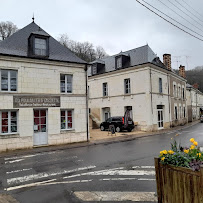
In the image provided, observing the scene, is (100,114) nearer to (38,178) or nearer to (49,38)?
(49,38)

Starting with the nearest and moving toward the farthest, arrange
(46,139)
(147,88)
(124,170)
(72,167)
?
(124,170), (72,167), (46,139), (147,88)

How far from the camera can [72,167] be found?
304 inches

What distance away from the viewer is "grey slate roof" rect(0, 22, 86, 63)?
40.7ft

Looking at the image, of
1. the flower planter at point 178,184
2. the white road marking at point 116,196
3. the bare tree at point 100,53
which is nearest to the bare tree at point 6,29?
the bare tree at point 100,53

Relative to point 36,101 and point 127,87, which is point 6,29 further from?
point 36,101

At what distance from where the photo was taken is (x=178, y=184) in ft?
10.7

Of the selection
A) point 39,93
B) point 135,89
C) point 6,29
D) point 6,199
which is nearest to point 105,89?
point 135,89

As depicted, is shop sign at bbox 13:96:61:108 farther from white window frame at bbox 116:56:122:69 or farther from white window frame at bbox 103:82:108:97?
white window frame at bbox 103:82:108:97

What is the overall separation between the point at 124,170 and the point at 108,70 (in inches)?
757

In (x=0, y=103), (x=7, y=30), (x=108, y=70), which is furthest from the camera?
(x=7, y=30)

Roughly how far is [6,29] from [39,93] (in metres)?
34.3

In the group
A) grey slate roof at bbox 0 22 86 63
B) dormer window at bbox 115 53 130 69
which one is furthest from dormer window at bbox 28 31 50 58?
dormer window at bbox 115 53 130 69

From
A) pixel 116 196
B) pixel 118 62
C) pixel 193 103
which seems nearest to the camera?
pixel 116 196

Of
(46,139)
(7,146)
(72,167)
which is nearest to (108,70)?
(46,139)
